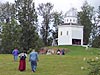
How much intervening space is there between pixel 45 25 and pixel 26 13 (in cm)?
1736

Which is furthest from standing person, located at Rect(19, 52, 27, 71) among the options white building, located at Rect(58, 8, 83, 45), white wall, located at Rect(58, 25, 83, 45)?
white wall, located at Rect(58, 25, 83, 45)

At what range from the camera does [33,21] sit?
95812 mm

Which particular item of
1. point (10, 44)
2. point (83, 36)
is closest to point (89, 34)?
point (83, 36)

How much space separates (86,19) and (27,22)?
28.5 meters

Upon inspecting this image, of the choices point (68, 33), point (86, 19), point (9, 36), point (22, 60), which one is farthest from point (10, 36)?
point (22, 60)

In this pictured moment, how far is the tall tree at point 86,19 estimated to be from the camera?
4498 inches

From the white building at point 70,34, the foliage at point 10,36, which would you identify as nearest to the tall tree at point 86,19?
the white building at point 70,34

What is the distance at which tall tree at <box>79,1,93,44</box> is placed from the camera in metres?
114

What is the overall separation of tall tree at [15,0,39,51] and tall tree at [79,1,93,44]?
24.0 m

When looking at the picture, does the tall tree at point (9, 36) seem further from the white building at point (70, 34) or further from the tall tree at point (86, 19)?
the tall tree at point (86, 19)

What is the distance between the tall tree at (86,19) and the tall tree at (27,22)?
78.6ft

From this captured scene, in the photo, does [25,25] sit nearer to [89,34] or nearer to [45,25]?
[45,25]

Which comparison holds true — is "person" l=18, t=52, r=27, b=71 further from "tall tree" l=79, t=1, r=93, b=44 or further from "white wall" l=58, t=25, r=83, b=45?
"tall tree" l=79, t=1, r=93, b=44

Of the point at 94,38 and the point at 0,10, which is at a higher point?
the point at 0,10
